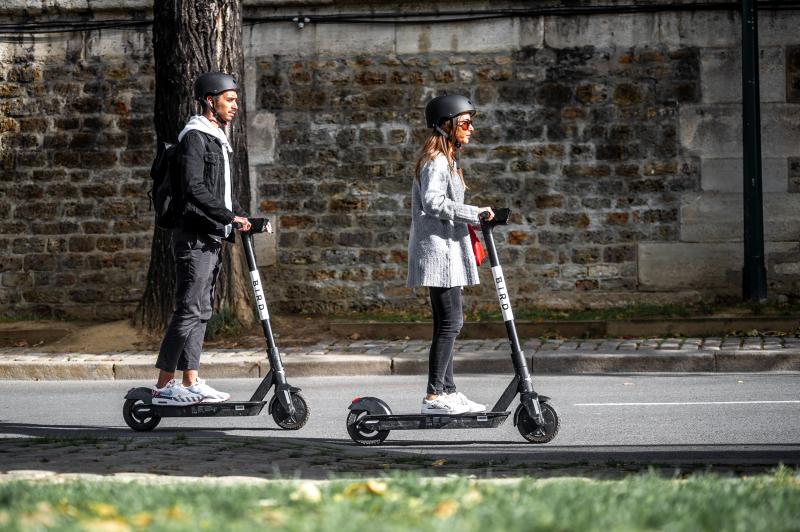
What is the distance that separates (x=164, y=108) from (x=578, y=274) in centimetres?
490

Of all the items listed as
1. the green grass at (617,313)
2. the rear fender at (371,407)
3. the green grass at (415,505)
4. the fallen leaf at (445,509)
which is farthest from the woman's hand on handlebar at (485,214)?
the green grass at (617,313)

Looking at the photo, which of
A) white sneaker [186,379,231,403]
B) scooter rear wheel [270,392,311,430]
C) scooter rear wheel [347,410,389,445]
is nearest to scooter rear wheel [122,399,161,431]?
white sneaker [186,379,231,403]

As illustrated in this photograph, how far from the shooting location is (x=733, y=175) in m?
13.4

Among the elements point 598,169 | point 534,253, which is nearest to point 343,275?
point 534,253

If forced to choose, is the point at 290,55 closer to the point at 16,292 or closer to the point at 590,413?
the point at 16,292

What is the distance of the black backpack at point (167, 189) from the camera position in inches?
289

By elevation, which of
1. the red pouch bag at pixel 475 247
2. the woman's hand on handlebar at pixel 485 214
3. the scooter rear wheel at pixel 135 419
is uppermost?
the woman's hand on handlebar at pixel 485 214

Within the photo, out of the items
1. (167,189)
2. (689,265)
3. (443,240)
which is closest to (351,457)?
(443,240)

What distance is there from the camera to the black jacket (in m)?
7.18

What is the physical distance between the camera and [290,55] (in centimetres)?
1400

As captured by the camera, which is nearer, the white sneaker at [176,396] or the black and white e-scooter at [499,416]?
the black and white e-scooter at [499,416]

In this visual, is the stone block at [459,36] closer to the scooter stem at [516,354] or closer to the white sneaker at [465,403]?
the scooter stem at [516,354]

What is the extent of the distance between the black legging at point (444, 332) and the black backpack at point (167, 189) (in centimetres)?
168

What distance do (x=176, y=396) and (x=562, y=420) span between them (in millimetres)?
2343
